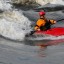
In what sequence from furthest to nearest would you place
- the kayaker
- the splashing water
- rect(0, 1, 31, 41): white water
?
the splashing water, rect(0, 1, 31, 41): white water, the kayaker

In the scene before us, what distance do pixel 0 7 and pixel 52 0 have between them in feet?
19.9

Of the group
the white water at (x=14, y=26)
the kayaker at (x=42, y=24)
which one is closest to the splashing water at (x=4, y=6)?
the white water at (x=14, y=26)

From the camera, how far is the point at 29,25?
19.0 m

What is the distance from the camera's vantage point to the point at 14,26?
17.4 metres

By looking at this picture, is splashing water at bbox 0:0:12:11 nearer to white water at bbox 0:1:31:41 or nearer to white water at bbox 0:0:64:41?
white water at bbox 0:0:64:41

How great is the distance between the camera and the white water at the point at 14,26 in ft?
51.1

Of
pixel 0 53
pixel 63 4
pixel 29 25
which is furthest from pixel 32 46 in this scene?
pixel 63 4

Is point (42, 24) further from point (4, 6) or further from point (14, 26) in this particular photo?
point (4, 6)

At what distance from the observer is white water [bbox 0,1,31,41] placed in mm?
15568

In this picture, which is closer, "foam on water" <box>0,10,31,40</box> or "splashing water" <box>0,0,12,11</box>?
"foam on water" <box>0,10,31,40</box>

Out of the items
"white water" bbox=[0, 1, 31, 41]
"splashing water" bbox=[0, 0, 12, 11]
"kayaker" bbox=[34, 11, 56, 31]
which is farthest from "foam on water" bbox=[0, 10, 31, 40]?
"splashing water" bbox=[0, 0, 12, 11]

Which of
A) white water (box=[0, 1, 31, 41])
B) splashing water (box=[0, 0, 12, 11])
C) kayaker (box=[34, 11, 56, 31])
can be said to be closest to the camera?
kayaker (box=[34, 11, 56, 31])

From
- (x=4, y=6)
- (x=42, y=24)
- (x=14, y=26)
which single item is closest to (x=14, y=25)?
(x=14, y=26)

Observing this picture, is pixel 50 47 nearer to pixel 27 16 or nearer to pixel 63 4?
pixel 27 16
